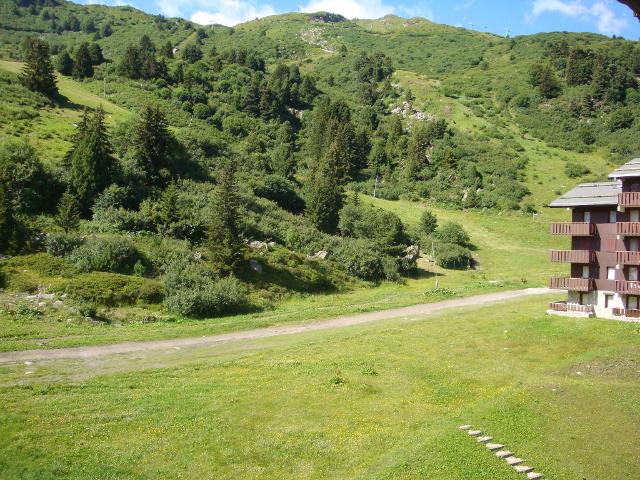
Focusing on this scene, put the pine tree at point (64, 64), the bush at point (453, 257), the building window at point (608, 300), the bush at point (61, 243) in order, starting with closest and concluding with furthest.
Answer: the building window at point (608, 300) < the bush at point (61, 243) < the bush at point (453, 257) < the pine tree at point (64, 64)

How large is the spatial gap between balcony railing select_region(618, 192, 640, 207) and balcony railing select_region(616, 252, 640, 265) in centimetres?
301

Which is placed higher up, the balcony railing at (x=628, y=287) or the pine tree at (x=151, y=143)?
the pine tree at (x=151, y=143)

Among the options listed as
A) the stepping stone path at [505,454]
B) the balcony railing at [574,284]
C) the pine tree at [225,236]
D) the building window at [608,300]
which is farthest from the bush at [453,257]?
the stepping stone path at [505,454]

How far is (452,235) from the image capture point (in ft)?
208

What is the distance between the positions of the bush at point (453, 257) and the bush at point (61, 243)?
38.3m

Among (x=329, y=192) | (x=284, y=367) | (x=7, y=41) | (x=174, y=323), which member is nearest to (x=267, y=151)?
(x=329, y=192)

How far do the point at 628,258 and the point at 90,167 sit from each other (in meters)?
42.7

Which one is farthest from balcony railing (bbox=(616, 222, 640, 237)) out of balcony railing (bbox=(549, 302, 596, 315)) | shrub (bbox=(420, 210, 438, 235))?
shrub (bbox=(420, 210, 438, 235))

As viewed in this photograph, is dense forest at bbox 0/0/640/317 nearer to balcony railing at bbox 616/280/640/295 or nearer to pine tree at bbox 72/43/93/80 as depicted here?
pine tree at bbox 72/43/93/80

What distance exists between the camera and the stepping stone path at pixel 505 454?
13168 millimetres

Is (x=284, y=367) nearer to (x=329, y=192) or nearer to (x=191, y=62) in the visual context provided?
(x=329, y=192)

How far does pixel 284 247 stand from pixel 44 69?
49.3 metres

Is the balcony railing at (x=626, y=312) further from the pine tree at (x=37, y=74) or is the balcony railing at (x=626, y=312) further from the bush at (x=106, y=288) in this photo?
the pine tree at (x=37, y=74)

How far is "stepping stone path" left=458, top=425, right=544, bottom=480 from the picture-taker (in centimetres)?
1317
